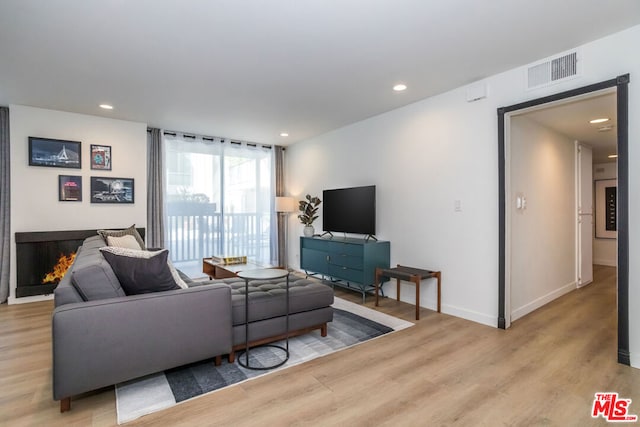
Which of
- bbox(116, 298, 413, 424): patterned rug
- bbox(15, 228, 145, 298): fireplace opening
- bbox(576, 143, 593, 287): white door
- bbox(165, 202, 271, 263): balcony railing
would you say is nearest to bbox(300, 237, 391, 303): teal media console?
bbox(116, 298, 413, 424): patterned rug

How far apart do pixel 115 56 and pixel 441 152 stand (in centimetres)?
336

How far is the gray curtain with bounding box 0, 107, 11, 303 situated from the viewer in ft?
13.4

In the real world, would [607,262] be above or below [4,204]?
below

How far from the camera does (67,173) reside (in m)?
4.31

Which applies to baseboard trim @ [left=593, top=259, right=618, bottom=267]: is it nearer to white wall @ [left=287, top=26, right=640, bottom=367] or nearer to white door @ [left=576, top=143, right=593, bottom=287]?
white door @ [left=576, top=143, right=593, bottom=287]

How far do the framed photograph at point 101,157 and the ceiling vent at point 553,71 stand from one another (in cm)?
→ 526

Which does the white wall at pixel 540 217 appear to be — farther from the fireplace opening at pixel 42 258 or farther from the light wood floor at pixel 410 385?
the fireplace opening at pixel 42 258

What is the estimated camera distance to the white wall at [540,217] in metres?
3.39

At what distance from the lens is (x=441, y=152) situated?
143 inches

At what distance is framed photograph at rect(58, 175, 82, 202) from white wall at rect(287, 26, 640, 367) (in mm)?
4004

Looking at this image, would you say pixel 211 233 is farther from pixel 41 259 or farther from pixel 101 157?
pixel 41 259

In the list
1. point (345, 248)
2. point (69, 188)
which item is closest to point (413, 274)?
point (345, 248)

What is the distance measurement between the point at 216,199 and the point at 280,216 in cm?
132

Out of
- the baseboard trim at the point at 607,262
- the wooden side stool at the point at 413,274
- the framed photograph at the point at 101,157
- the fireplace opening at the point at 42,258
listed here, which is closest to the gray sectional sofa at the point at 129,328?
the wooden side stool at the point at 413,274
